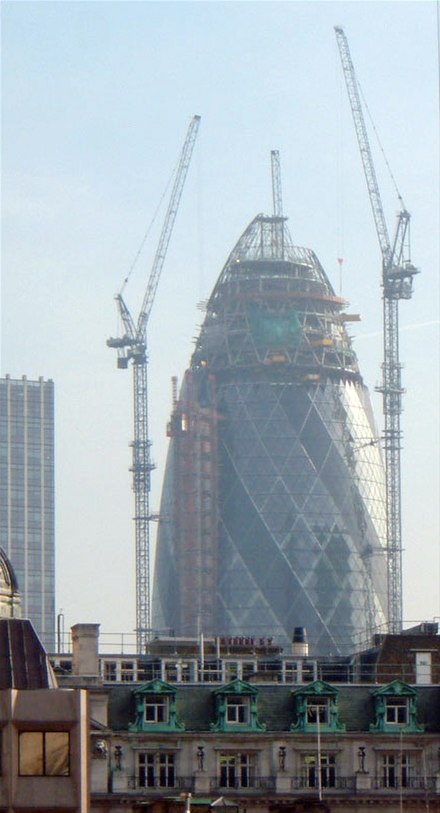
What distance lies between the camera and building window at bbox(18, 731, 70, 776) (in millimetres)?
110250

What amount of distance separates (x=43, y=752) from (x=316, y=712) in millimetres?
54587

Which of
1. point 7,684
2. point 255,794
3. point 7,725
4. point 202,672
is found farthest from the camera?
point 202,672

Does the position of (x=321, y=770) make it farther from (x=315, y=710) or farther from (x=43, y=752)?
(x=43, y=752)

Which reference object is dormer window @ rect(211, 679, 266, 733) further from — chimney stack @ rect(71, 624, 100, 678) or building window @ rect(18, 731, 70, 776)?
building window @ rect(18, 731, 70, 776)

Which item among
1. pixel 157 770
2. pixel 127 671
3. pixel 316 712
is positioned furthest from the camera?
pixel 127 671

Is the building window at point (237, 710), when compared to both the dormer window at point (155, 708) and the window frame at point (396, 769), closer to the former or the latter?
the dormer window at point (155, 708)

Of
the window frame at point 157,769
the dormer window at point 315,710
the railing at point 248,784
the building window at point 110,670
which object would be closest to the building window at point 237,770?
the railing at point 248,784

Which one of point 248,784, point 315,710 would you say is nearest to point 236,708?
point 248,784

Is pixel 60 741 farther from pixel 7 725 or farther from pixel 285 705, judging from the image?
pixel 285 705

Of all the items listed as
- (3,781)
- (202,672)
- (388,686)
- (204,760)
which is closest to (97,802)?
(204,760)

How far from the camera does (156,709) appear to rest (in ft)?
533

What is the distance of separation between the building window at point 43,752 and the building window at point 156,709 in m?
51.6

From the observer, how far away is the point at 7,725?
360 feet

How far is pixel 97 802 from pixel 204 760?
7.84 meters
